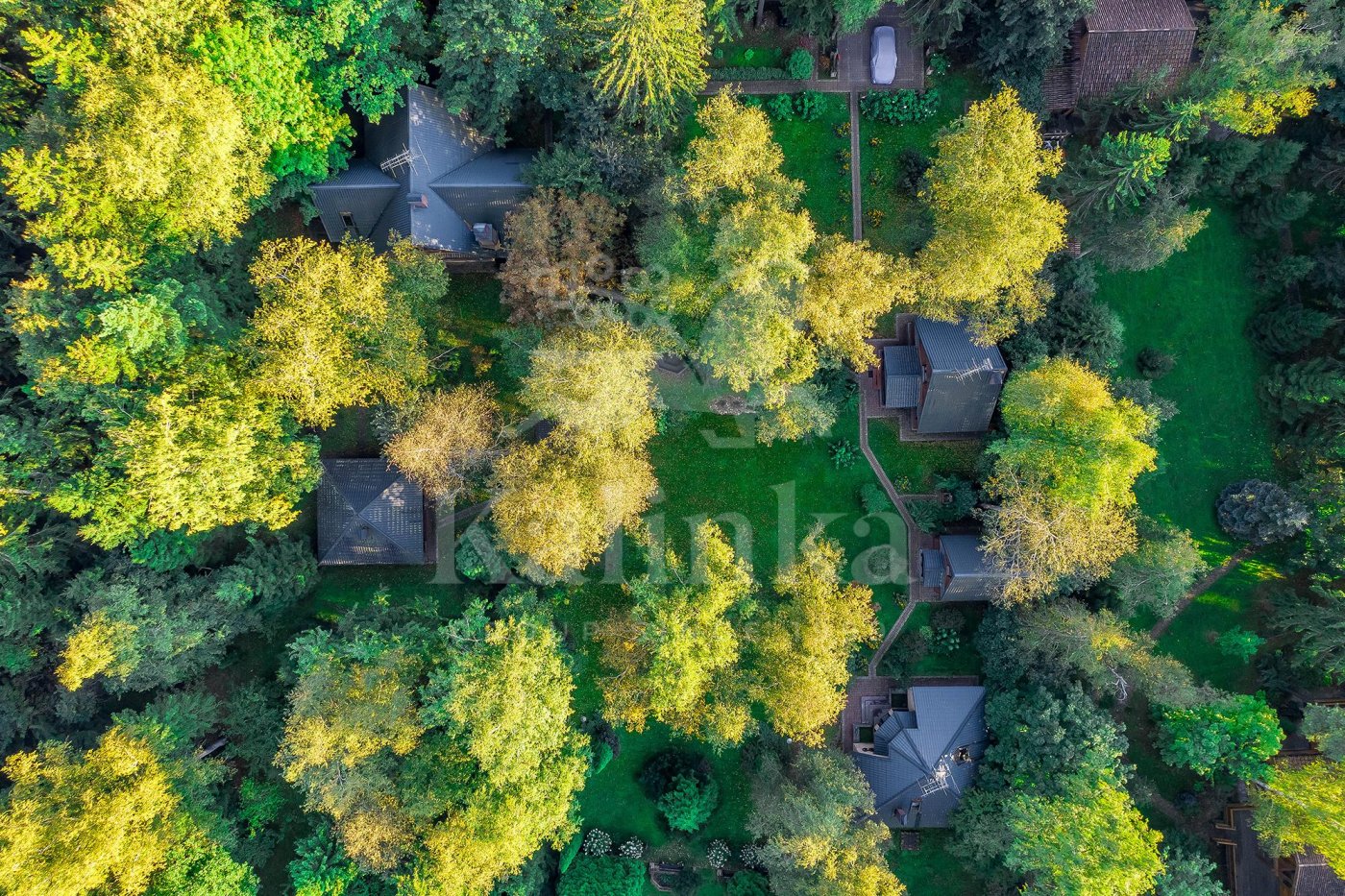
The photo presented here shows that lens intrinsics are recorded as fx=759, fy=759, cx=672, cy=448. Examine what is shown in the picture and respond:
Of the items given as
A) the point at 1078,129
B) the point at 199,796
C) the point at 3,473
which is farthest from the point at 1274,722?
the point at 3,473

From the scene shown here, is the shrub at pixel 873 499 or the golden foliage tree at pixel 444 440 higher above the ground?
the golden foliage tree at pixel 444 440

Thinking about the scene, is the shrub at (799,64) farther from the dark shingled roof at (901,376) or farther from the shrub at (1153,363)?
the shrub at (1153,363)

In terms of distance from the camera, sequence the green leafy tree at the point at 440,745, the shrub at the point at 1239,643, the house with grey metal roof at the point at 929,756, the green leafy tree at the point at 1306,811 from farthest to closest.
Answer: the shrub at the point at 1239,643 < the house with grey metal roof at the point at 929,756 < the green leafy tree at the point at 1306,811 < the green leafy tree at the point at 440,745

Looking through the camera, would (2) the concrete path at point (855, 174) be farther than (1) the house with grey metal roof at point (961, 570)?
Yes

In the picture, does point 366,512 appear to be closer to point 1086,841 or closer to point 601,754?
point 601,754


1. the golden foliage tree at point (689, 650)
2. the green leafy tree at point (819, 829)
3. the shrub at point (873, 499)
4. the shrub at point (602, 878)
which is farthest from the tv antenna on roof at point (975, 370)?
the shrub at point (602, 878)

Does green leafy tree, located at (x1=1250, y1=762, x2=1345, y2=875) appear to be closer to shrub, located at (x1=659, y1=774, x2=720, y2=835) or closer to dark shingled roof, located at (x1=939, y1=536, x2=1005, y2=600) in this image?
dark shingled roof, located at (x1=939, y1=536, x2=1005, y2=600)

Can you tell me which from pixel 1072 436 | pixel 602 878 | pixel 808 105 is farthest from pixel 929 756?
pixel 808 105
